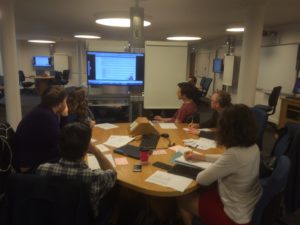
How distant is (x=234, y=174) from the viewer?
58.8 inches

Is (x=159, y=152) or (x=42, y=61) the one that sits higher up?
(x=42, y=61)

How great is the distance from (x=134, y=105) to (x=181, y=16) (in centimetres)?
206

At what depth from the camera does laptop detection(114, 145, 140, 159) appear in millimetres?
2002

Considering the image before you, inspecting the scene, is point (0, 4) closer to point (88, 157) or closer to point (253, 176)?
point (88, 157)

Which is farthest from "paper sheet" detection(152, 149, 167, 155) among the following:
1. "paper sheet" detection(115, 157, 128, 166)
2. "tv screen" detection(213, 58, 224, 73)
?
"tv screen" detection(213, 58, 224, 73)

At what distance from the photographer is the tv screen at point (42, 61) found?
11.9m

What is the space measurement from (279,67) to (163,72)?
348 centimetres

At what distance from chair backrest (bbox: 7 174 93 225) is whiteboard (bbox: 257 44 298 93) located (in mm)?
5626

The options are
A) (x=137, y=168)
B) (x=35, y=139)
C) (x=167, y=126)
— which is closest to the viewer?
(x=137, y=168)

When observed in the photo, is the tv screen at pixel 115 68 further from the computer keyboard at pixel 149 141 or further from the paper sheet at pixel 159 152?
the paper sheet at pixel 159 152

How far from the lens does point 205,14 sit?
4.25 meters

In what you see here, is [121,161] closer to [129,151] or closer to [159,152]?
[129,151]

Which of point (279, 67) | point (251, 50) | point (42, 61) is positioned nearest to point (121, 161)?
point (251, 50)

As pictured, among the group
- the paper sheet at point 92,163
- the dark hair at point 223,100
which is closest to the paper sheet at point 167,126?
the dark hair at point 223,100
